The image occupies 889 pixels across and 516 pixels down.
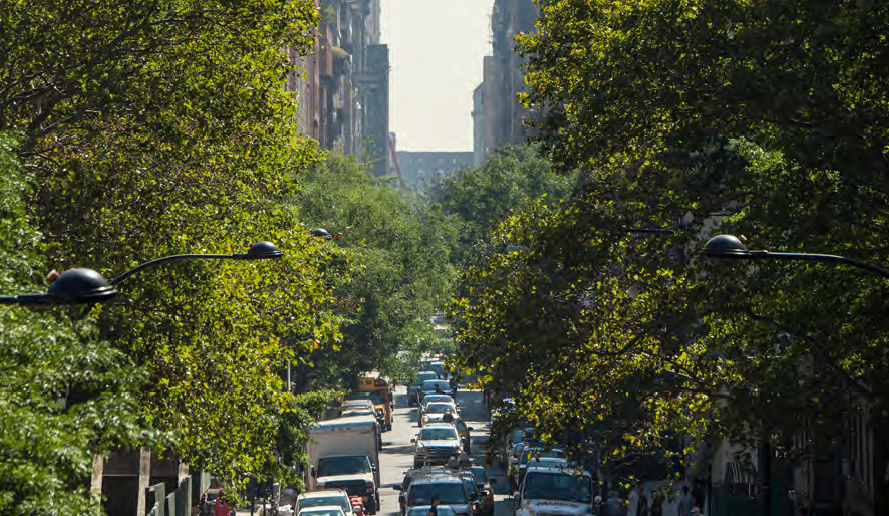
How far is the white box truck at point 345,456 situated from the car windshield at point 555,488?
10.8 m

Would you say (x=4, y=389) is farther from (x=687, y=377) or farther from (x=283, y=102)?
(x=687, y=377)

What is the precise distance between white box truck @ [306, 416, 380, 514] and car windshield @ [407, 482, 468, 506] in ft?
28.5

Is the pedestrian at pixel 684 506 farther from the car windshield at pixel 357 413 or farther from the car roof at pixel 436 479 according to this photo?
the car windshield at pixel 357 413

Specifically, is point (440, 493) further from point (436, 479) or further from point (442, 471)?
point (442, 471)

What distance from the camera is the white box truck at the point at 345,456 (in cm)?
4392

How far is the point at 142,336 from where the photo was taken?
71.6 ft

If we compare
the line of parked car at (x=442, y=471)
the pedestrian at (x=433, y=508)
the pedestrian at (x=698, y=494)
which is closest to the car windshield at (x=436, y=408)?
the line of parked car at (x=442, y=471)

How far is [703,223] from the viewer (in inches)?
787

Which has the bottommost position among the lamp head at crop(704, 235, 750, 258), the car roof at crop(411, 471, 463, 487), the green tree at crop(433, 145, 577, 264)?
the car roof at crop(411, 471, 463, 487)

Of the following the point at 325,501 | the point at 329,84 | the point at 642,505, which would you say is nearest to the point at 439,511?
the point at 325,501

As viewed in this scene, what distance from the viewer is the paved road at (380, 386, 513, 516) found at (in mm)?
49119

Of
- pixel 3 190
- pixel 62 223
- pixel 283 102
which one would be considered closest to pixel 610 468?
pixel 283 102

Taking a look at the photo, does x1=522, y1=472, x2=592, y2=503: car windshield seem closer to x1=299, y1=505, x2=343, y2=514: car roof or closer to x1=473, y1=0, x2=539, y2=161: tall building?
x1=299, y1=505, x2=343, y2=514: car roof

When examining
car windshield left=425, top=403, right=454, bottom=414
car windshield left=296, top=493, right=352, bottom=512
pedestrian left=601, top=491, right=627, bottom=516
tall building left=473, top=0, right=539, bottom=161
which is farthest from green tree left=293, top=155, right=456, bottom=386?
tall building left=473, top=0, right=539, bottom=161
